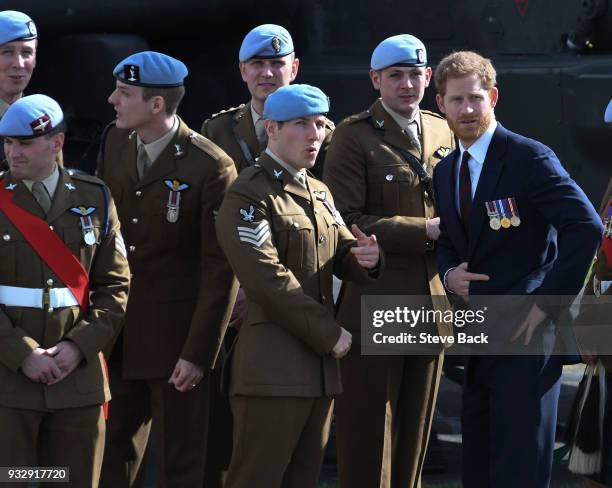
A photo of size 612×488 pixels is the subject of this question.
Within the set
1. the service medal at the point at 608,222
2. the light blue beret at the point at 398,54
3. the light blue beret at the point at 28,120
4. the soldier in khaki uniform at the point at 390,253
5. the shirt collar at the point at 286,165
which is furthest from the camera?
the light blue beret at the point at 398,54

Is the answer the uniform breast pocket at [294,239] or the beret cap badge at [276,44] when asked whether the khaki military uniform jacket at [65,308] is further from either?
the beret cap badge at [276,44]

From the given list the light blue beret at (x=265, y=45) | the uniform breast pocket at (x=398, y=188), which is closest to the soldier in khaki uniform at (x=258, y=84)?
the light blue beret at (x=265, y=45)

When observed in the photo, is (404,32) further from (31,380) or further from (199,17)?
(31,380)

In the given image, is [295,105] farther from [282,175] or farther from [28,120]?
[28,120]

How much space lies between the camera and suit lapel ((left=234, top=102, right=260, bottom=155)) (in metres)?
5.86

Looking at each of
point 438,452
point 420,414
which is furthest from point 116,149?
point 438,452

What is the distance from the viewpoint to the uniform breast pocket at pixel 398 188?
18.3 ft

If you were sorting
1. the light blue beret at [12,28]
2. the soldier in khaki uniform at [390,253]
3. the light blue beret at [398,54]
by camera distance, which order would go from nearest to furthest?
the soldier in khaki uniform at [390,253]
the light blue beret at [398,54]
the light blue beret at [12,28]

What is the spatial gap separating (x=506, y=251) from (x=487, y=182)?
0.24 m

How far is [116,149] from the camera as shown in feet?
18.2

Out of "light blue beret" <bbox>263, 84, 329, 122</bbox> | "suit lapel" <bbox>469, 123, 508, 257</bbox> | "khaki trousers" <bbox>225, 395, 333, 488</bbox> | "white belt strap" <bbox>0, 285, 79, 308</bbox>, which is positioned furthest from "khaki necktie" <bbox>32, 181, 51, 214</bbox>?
"suit lapel" <bbox>469, 123, 508, 257</bbox>

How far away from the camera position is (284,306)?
4734 millimetres

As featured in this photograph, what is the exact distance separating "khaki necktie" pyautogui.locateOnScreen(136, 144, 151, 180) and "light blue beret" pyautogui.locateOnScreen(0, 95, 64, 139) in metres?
0.58

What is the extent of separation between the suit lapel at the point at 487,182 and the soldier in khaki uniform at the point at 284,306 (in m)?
0.34
